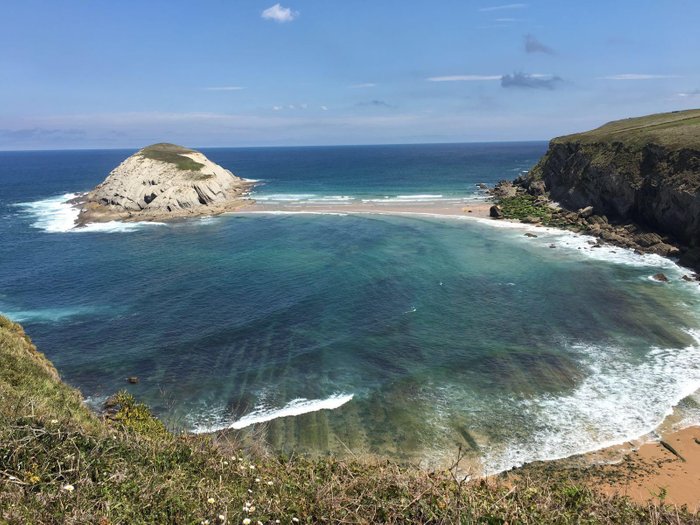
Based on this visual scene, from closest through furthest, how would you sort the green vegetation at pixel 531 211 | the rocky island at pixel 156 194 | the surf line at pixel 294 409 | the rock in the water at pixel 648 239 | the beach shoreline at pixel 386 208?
the surf line at pixel 294 409
the rock in the water at pixel 648 239
the green vegetation at pixel 531 211
the beach shoreline at pixel 386 208
the rocky island at pixel 156 194

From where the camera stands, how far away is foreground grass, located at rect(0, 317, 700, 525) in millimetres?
8766

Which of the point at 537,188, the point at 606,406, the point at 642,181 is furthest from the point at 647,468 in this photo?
the point at 537,188

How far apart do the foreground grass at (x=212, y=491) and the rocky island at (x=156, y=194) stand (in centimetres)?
7863

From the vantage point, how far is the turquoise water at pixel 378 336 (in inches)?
960

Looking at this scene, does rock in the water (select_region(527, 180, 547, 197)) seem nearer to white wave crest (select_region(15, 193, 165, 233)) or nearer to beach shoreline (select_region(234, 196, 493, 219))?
beach shoreline (select_region(234, 196, 493, 219))

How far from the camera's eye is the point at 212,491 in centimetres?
984

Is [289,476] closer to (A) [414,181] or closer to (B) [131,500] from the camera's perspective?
(B) [131,500]

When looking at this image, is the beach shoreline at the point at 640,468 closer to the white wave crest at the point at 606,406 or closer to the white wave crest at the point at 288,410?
the white wave crest at the point at 606,406

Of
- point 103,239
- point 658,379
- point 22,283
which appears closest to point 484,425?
point 658,379

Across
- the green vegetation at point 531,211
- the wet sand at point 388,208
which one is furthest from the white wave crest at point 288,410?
the wet sand at point 388,208

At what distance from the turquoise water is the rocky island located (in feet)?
75.6

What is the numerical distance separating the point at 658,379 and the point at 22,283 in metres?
57.6

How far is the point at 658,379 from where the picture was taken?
27.4 meters

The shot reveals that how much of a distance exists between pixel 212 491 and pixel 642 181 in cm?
6586
